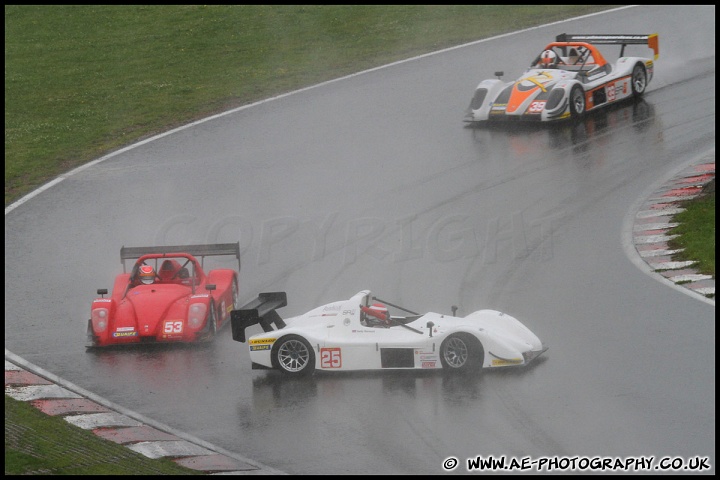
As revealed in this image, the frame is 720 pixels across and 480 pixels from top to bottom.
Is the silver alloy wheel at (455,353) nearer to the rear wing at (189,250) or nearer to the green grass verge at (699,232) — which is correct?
the rear wing at (189,250)

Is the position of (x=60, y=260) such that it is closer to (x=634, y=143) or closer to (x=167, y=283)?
(x=167, y=283)

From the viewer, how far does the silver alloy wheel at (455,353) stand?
16.1 m

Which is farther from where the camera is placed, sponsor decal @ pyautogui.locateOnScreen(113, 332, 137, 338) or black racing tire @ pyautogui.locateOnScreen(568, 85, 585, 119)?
black racing tire @ pyautogui.locateOnScreen(568, 85, 585, 119)

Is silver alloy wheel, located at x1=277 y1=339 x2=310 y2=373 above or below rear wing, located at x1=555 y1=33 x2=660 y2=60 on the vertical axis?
below

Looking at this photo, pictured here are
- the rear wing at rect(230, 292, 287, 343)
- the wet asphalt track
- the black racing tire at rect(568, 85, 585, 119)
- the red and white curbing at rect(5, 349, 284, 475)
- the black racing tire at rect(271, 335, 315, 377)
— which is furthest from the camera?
the black racing tire at rect(568, 85, 585, 119)

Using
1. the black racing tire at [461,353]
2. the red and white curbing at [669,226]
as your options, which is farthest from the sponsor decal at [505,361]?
the red and white curbing at [669,226]

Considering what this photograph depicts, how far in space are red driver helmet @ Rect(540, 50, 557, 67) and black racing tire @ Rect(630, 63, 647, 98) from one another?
2208 millimetres

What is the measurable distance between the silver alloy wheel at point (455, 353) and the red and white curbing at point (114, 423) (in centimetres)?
358

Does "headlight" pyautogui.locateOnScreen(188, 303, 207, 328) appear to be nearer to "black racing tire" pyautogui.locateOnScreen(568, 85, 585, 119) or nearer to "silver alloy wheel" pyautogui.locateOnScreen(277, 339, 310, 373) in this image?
"silver alloy wheel" pyautogui.locateOnScreen(277, 339, 310, 373)

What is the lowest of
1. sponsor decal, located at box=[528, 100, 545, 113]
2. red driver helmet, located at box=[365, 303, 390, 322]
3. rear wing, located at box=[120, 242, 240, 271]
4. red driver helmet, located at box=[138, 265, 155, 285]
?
red driver helmet, located at box=[365, 303, 390, 322]

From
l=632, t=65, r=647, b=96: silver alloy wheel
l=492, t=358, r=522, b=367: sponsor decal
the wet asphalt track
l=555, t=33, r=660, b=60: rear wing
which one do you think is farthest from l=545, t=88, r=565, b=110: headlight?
l=492, t=358, r=522, b=367: sponsor decal

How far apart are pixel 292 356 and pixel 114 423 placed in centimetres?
279

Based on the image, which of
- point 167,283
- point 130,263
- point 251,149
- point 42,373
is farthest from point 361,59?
point 42,373

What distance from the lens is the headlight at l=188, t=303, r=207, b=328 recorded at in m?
17.9
